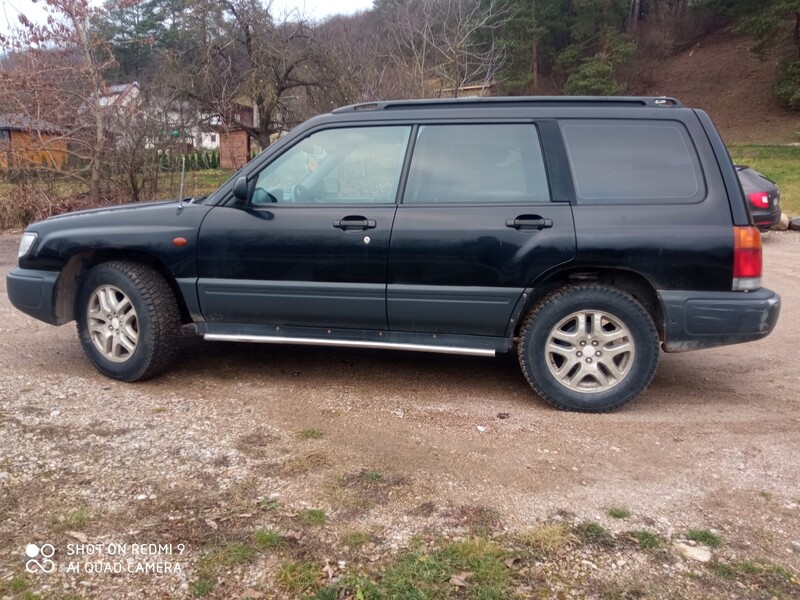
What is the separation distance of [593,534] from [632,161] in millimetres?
2270

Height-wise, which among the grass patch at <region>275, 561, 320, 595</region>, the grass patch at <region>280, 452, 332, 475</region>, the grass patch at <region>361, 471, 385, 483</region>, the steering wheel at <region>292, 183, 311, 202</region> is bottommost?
the grass patch at <region>275, 561, 320, 595</region>

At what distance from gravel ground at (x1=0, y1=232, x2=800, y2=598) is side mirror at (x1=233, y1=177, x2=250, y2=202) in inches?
50.5

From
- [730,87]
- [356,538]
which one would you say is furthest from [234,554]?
[730,87]

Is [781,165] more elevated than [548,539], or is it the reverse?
[781,165]

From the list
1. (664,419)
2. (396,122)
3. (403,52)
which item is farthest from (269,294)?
(403,52)

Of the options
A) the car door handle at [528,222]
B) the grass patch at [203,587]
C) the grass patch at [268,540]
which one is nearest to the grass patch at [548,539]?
the grass patch at [268,540]

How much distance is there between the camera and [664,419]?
4.06 metres

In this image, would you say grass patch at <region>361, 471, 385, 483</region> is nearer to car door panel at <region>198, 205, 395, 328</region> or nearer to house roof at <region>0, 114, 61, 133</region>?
car door panel at <region>198, 205, 395, 328</region>

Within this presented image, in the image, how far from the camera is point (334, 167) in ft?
14.4

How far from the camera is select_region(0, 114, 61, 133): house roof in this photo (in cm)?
1222

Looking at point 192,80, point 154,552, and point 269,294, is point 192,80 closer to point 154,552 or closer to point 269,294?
point 269,294

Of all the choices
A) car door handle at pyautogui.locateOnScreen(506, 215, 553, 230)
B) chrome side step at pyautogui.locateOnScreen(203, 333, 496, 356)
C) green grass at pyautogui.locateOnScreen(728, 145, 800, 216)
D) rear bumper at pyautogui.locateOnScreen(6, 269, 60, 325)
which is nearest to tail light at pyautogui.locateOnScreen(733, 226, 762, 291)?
car door handle at pyautogui.locateOnScreen(506, 215, 553, 230)

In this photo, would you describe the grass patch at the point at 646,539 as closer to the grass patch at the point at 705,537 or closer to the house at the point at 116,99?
the grass patch at the point at 705,537

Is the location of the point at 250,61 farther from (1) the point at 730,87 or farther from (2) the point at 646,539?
(1) the point at 730,87
